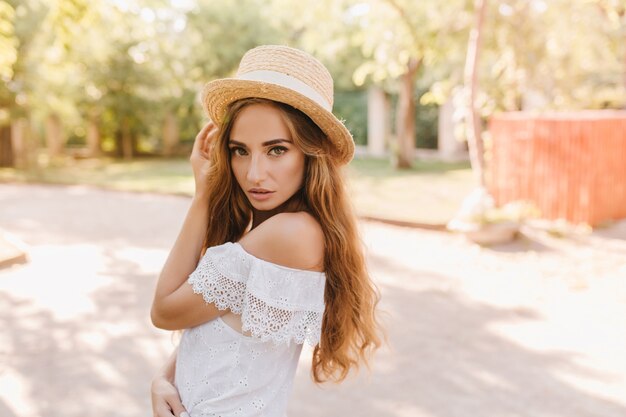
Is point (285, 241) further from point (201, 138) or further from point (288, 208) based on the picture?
point (201, 138)

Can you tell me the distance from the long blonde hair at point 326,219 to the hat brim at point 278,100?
0.09ft

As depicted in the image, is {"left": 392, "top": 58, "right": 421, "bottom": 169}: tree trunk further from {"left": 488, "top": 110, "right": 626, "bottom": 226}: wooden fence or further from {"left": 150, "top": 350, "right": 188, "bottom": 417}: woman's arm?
{"left": 150, "top": 350, "right": 188, "bottom": 417}: woman's arm

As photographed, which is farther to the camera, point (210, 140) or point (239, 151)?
point (210, 140)

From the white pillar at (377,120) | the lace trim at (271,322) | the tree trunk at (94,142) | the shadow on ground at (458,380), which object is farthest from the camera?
the tree trunk at (94,142)

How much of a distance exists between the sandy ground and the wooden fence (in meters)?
0.72

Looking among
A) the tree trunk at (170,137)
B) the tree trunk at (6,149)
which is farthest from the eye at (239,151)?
the tree trunk at (170,137)

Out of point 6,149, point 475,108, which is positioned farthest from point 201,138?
point 6,149

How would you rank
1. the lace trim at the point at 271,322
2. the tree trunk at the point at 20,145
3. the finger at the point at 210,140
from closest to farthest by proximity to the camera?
1. the lace trim at the point at 271,322
2. the finger at the point at 210,140
3. the tree trunk at the point at 20,145

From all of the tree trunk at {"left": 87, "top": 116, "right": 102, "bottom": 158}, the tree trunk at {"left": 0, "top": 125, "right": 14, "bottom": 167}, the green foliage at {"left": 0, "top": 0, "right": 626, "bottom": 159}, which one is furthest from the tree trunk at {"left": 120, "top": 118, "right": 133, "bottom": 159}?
the tree trunk at {"left": 0, "top": 125, "right": 14, "bottom": 167}

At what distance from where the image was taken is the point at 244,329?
149 centimetres

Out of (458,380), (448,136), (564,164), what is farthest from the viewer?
(448,136)

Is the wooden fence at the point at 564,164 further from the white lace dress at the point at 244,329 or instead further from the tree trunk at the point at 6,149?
the tree trunk at the point at 6,149

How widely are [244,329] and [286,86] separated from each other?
1.96ft

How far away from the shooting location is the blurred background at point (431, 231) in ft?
12.7
